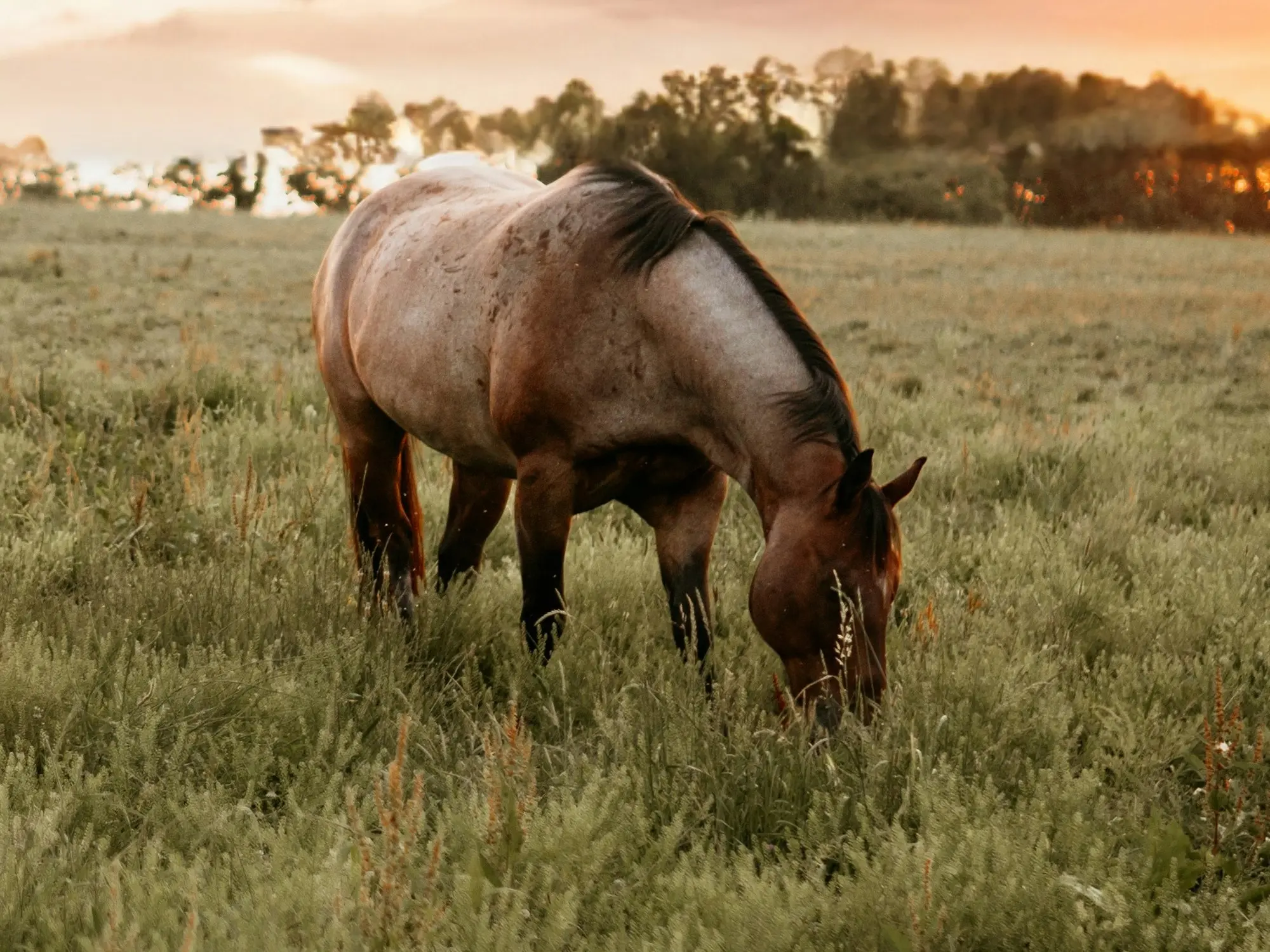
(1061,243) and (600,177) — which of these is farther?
(1061,243)

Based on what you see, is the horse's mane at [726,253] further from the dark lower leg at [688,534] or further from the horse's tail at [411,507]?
the horse's tail at [411,507]

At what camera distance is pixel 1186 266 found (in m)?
18.8

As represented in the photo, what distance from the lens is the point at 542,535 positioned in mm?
3803

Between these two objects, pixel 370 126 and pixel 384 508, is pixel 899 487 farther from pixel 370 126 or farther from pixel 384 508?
pixel 370 126

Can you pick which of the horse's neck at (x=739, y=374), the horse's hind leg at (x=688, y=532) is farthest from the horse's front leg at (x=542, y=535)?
the horse's neck at (x=739, y=374)

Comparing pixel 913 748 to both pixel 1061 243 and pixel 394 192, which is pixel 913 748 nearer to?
pixel 394 192

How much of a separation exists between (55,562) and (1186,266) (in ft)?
60.8

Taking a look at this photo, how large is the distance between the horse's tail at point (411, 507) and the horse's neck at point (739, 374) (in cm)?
190

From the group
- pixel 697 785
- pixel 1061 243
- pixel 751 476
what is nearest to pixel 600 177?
pixel 751 476

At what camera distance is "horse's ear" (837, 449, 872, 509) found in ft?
9.33

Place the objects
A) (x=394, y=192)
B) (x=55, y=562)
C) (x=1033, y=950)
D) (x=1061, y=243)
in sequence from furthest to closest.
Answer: (x=1061, y=243)
(x=394, y=192)
(x=55, y=562)
(x=1033, y=950)

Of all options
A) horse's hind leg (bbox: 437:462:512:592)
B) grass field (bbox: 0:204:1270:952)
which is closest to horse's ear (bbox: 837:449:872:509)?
grass field (bbox: 0:204:1270:952)

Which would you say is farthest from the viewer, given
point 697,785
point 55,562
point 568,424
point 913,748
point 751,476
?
point 55,562

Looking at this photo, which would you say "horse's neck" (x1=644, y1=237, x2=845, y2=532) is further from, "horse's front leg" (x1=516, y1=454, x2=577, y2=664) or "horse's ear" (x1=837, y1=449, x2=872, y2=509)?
"horse's front leg" (x1=516, y1=454, x2=577, y2=664)
